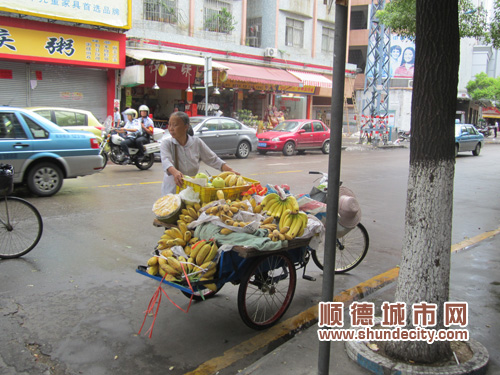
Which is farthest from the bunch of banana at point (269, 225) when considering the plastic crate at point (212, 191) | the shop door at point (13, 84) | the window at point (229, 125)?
the shop door at point (13, 84)

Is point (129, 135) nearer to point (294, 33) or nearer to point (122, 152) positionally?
point (122, 152)

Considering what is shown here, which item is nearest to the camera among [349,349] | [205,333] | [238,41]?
[349,349]

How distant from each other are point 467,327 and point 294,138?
15.7 metres

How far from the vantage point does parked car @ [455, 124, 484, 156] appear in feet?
69.2

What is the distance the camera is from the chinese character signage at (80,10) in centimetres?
1503

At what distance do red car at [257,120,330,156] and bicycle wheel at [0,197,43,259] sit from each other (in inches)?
544

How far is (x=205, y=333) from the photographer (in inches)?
152

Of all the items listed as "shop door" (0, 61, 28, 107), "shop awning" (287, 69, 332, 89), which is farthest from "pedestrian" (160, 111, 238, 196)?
"shop awning" (287, 69, 332, 89)

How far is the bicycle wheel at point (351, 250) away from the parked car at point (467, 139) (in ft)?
57.6

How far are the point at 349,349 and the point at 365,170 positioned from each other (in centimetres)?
1195

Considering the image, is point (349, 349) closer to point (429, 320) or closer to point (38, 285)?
point (429, 320)

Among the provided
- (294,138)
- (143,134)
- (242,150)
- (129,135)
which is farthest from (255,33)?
(129,135)

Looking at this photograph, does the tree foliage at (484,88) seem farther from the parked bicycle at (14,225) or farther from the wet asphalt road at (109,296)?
the parked bicycle at (14,225)

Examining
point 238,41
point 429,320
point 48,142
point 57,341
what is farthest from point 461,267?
point 238,41
